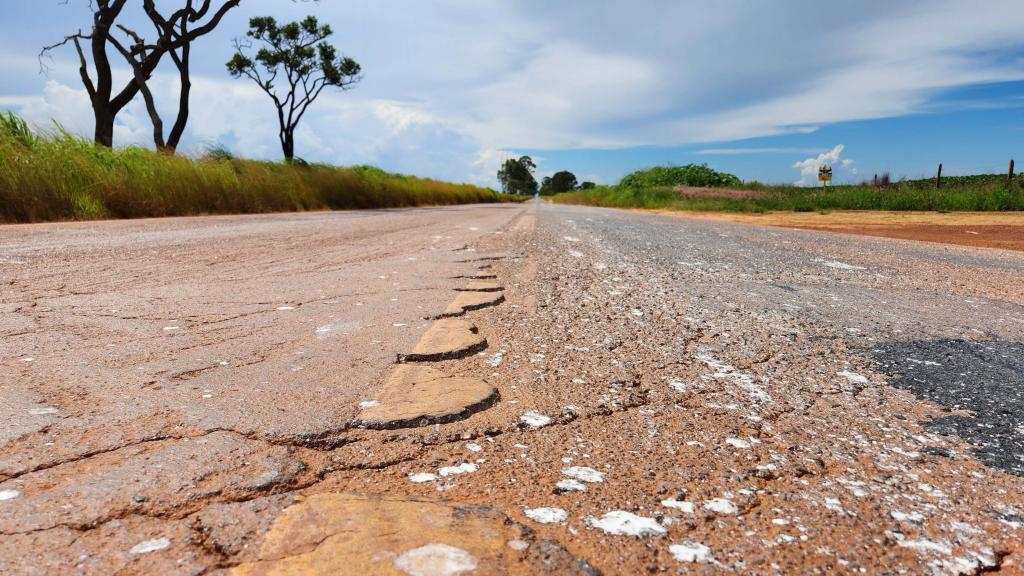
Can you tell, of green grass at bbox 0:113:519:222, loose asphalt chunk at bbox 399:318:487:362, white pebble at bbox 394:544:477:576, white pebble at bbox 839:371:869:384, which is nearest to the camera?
white pebble at bbox 394:544:477:576

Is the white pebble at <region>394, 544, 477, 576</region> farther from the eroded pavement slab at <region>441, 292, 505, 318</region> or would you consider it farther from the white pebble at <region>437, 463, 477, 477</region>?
the eroded pavement slab at <region>441, 292, 505, 318</region>

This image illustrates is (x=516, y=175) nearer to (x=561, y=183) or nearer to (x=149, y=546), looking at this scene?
(x=561, y=183)

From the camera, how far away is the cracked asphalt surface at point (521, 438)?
660mm

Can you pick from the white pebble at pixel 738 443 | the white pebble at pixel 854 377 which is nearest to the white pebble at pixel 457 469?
the white pebble at pixel 738 443

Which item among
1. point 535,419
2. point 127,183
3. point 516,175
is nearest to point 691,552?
point 535,419

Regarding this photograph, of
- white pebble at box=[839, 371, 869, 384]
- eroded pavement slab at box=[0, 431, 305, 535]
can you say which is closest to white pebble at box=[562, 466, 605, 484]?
eroded pavement slab at box=[0, 431, 305, 535]

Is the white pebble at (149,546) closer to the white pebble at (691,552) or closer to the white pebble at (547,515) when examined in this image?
the white pebble at (547,515)

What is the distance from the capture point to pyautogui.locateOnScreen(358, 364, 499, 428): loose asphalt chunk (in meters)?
1.03

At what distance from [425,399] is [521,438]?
25 cm

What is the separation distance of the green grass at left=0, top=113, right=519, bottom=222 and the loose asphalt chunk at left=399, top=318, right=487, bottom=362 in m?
6.25

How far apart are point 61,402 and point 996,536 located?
150cm

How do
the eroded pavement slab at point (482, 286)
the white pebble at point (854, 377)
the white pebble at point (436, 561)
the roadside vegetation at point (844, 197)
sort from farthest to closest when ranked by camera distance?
1. the roadside vegetation at point (844, 197)
2. the eroded pavement slab at point (482, 286)
3. the white pebble at point (854, 377)
4. the white pebble at point (436, 561)

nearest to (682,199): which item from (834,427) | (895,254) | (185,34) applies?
(185,34)

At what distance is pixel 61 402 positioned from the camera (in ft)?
3.50
